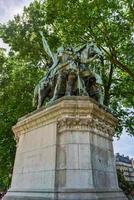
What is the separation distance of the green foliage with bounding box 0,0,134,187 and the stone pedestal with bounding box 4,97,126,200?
10.4 m

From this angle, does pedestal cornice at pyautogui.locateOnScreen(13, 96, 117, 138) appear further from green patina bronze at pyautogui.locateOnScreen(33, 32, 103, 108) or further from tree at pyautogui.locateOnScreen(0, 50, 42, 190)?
tree at pyautogui.locateOnScreen(0, 50, 42, 190)

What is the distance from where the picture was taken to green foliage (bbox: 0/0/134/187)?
1712 centimetres

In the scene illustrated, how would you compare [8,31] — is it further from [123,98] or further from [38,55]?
[123,98]

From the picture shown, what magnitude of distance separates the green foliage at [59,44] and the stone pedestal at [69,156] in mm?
10379

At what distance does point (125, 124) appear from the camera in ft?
64.7

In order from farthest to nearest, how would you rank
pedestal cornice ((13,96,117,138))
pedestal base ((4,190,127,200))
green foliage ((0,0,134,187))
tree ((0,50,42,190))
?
1. tree ((0,50,42,190))
2. green foliage ((0,0,134,187))
3. pedestal cornice ((13,96,117,138))
4. pedestal base ((4,190,127,200))

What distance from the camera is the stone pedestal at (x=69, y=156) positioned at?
6301 millimetres

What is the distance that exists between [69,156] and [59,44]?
14536 mm

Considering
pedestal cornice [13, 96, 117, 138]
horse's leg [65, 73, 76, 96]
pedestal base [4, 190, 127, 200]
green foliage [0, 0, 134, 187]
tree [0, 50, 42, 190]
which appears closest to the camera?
pedestal base [4, 190, 127, 200]

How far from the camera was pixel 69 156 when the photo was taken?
660 centimetres

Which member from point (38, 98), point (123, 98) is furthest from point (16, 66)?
point (38, 98)

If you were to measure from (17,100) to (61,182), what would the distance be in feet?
48.0

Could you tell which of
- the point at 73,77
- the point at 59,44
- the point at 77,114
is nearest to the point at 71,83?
the point at 73,77

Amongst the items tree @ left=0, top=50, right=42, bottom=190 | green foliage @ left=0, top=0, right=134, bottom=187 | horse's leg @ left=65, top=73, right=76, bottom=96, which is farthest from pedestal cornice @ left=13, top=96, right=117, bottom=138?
tree @ left=0, top=50, right=42, bottom=190
